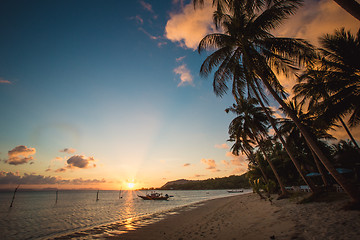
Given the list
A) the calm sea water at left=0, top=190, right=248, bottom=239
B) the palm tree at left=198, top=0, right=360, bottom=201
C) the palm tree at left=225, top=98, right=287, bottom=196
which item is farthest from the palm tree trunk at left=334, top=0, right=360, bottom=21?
the calm sea water at left=0, top=190, right=248, bottom=239

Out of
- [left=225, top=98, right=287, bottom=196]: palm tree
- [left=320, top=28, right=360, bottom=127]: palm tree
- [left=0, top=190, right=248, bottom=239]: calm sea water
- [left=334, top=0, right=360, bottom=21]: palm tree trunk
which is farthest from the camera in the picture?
[left=225, top=98, right=287, bottom=196]: palm tree

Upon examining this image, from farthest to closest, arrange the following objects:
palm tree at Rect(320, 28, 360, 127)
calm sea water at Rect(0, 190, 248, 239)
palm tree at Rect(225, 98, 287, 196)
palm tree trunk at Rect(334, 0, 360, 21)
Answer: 1. palm tree at Rect(225, 98, 287, 196)
2. calm sea water at Rect(0, 190, 248, 239)
3. palm tree at Rect(320, 28, 360, 127)
4. palm tree trunk at Rect(334, 0, 360, 21)

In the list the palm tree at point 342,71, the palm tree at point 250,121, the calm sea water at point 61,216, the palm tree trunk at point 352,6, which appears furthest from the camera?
the palm tree at point 250,121

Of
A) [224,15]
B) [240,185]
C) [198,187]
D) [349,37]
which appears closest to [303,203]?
[349,37]

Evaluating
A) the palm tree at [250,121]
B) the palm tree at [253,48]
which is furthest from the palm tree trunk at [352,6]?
the palm tree at [250,121]

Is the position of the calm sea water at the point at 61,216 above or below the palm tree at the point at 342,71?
below

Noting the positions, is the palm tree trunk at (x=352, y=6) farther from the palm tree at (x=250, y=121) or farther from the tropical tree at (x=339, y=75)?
the palm tree at (x=250, y=121)

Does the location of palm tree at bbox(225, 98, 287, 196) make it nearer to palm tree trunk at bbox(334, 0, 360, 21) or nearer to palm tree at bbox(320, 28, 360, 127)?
palm tree at bbox(320, 28, 360, 127)

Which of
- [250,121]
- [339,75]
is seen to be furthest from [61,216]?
[339,75]

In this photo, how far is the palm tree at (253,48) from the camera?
8359 millimetres

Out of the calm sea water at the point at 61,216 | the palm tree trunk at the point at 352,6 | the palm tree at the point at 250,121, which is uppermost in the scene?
the palm tree at the point at 250,121

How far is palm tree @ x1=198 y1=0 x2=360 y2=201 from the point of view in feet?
27.4

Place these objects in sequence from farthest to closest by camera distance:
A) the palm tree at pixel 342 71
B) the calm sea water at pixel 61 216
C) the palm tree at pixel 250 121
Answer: the palm tree at pixel 250 121, the calm sea water at pixel 61 216, the palm tree at pixel 342 71

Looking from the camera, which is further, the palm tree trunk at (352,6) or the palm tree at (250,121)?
the palm tree at (250,121)
